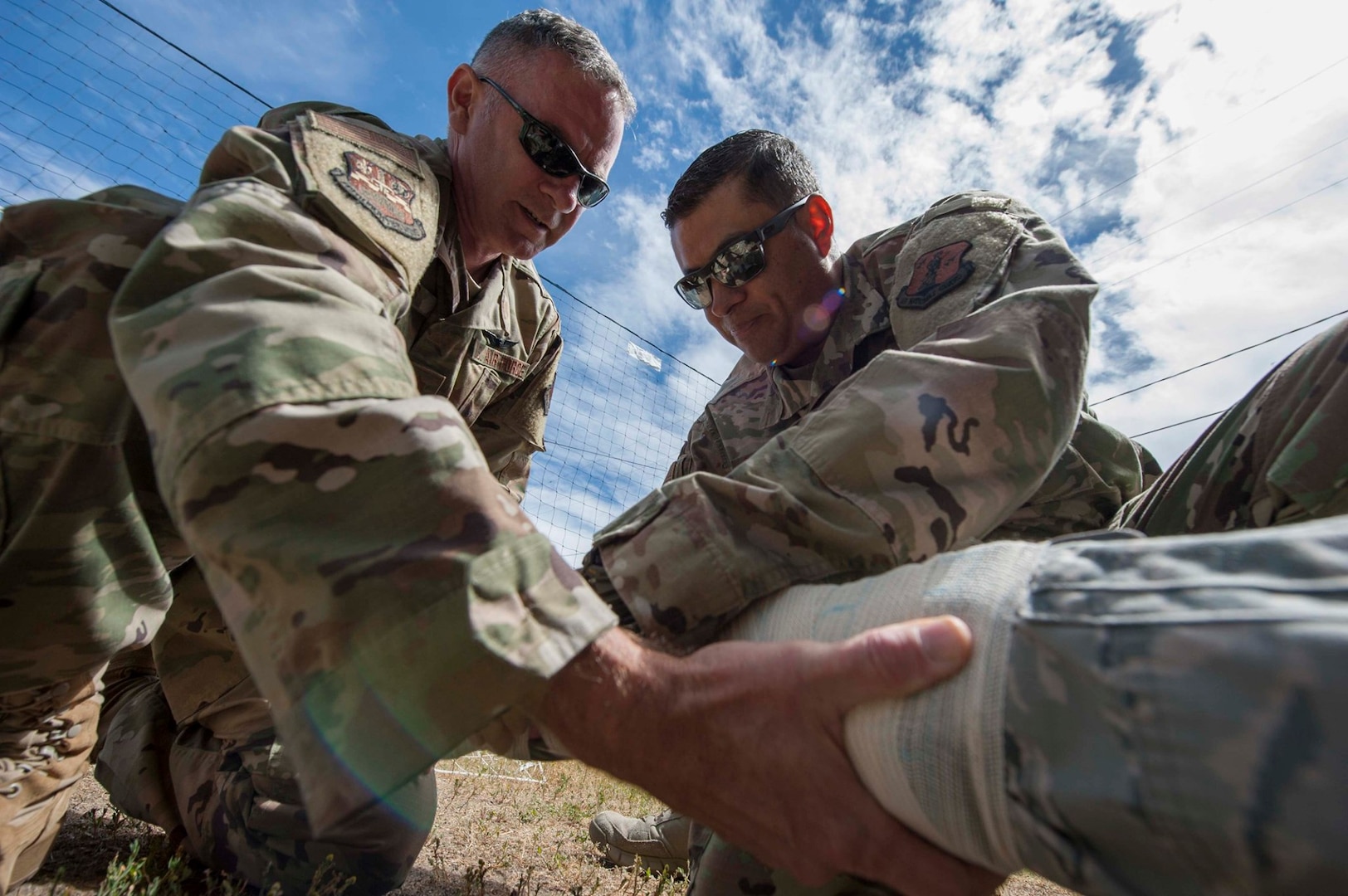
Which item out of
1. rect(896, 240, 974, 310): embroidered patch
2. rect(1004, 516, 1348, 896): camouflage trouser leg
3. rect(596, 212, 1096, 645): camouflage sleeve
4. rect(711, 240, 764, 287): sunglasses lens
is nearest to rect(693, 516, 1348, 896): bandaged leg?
rect(1004, 516, 1348, 896): camouflage trouser leg

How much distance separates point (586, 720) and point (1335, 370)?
1.54m

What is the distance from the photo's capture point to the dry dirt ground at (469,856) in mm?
1812

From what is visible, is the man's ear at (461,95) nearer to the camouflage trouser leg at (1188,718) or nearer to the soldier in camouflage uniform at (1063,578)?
the soldier in camouflage uniform at (1063,578)

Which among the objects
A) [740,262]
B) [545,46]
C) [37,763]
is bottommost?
[37,763]

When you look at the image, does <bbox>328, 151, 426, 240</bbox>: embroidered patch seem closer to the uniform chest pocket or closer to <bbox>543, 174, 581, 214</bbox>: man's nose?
the uniform chest pocket

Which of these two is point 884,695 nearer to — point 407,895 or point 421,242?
point 421,242

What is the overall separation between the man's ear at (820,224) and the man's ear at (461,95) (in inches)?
52.5

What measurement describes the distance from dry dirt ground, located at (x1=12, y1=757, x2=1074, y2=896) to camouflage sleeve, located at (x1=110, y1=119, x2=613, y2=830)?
3.16ft

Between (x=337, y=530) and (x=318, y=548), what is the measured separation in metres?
0.03

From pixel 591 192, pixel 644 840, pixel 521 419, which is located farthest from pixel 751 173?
pixel 644 840

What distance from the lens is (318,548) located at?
0.91 metres

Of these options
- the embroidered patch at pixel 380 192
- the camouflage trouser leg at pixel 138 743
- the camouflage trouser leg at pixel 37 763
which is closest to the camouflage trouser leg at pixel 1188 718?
the embroidered patch at pixel 380 192

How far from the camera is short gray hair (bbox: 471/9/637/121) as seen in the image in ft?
8.75

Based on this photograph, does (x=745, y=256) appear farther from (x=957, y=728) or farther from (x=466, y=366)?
(x=957, y=728)
